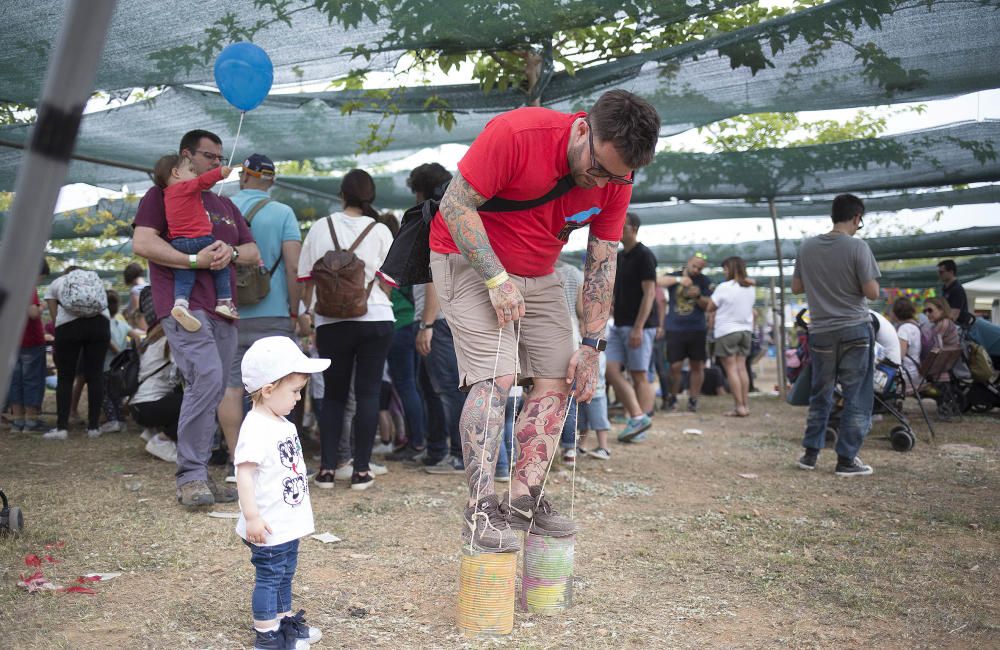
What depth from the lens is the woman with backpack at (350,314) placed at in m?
5.11

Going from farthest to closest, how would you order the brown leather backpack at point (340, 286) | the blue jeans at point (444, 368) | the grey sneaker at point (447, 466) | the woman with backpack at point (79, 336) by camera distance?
the woman with backpack at point (79, 336) → the grey sneaker at point (447, 466) → the blue jeans at point (444, 368) → the brown leather backpack at point (340, 286)

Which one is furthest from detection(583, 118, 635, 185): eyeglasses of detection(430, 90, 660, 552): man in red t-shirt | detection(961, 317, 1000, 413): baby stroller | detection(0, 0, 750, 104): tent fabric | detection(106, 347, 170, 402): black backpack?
detection(961, 317, 1000, 413): baby stroller

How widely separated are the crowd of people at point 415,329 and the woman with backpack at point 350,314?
1cm

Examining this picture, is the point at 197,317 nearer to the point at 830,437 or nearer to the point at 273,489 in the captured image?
the point at 273,489

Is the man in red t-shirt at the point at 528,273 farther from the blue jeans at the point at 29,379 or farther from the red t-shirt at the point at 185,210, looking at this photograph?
the blue jeans at the point at 29,379

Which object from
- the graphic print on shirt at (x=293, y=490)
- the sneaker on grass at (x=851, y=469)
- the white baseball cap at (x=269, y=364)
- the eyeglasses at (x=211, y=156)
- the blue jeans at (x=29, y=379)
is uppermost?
the eyeglasses at (x=211, y=156)

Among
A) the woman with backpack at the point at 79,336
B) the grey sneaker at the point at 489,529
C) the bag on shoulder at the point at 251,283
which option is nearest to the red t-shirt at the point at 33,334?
the woman with backpack at the point at 79,336

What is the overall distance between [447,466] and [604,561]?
8.31 ft

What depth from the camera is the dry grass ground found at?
9.73 feet

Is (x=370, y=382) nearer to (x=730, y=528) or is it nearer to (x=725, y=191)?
(x=730, y=528)

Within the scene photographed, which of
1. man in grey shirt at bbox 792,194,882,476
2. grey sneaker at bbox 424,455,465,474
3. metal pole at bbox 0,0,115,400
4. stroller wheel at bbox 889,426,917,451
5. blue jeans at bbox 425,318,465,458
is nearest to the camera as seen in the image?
metal pole at bbox 0,0,115,400

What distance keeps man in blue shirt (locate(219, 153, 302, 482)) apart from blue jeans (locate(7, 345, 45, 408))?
4305mm

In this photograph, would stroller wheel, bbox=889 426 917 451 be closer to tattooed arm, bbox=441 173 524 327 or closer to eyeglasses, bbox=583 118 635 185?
eyeglasses, bbox=583 118 635 185

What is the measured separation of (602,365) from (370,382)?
8.81 feet
